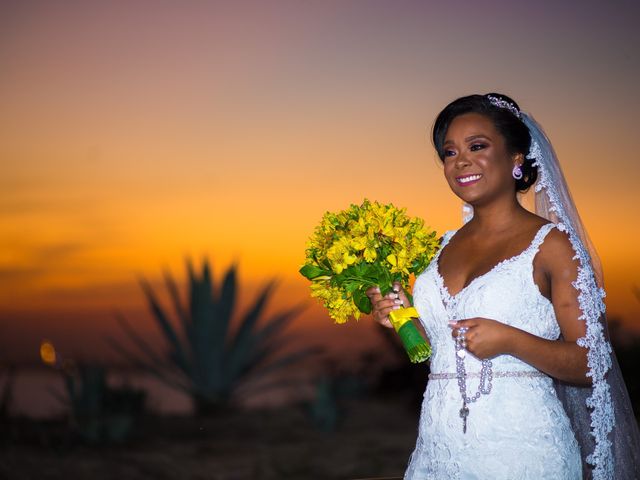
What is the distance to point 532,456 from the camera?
250 cm

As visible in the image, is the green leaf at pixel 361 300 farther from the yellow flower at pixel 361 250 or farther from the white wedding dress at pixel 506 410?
the white wedding dress at pixel 506 410

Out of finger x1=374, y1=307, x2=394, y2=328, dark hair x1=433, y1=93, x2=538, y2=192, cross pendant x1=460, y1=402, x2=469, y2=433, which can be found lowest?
cross pendant x1=460, y1=402, x2=469, y2=433

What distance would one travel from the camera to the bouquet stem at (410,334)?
2650mm

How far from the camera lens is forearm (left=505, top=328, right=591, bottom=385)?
7.81 feet

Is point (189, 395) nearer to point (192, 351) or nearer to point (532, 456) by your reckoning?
point (192, 351)

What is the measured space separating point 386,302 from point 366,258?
6.8 inches

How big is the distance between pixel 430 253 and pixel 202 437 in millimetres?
7328

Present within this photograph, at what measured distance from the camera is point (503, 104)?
2.75 m

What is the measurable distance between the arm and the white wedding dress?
1.9 inches

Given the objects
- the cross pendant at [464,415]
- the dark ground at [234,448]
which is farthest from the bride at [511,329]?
the dark ground at [234,448]

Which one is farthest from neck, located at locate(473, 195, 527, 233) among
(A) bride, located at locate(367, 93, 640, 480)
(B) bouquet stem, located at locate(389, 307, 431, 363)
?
(B) bouquet stem, located at locate(389, 307, 431, 363)

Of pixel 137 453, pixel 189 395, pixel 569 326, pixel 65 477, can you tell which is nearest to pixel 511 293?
pixel 569 326

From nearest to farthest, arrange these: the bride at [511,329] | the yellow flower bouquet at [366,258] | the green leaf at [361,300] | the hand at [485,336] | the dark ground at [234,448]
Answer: the hand at [485,336] < the bride at [511,329] < the yellow flower bouquet at [366,258] < the green leaf at [361,300] < the dark ground at [234,448]

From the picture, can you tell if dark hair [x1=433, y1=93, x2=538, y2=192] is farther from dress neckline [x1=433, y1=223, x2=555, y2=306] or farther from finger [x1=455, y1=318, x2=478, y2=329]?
finger [x1=455, y1=318, x2=478, y2=329]
